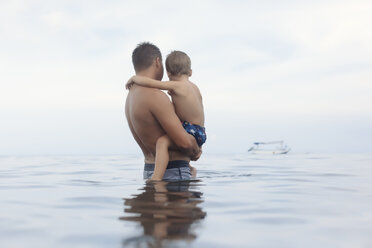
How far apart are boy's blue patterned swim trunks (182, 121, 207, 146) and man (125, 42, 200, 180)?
3.7 inches

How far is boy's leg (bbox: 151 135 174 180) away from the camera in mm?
4707

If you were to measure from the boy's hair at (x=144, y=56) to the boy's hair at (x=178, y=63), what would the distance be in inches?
6.1

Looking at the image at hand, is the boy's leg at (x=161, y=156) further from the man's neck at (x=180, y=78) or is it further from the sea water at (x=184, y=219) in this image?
the man's neck at (x=180, y=78)

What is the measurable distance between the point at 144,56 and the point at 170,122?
0.95 meters

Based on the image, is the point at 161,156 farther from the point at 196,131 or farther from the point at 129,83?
the point at 129,83

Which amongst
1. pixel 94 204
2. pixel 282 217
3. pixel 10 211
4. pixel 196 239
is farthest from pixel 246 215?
pixel 10 211

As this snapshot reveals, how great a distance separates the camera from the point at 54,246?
1.97 metres

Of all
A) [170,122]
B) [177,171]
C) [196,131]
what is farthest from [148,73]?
[177,171]

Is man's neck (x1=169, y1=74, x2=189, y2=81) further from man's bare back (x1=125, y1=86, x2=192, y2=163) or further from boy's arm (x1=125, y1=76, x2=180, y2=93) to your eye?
man's bare back (x1=125, y1=86, x2=192, y2=163)

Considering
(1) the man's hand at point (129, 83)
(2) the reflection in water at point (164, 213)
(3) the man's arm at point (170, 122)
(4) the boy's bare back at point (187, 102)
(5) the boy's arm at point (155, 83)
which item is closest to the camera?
(2) the reflection in water at point (164, 213)

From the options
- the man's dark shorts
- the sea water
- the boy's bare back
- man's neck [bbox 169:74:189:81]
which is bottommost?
the sea water

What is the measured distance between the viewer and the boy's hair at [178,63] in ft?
16.6

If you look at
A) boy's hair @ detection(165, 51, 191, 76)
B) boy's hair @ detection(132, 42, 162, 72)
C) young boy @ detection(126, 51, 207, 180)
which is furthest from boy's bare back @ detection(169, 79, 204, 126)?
boy's hair @ detection(132, 42, 162, 72)

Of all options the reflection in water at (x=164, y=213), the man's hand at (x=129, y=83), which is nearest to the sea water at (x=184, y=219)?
the reflection in water at (x=164, y=213)
